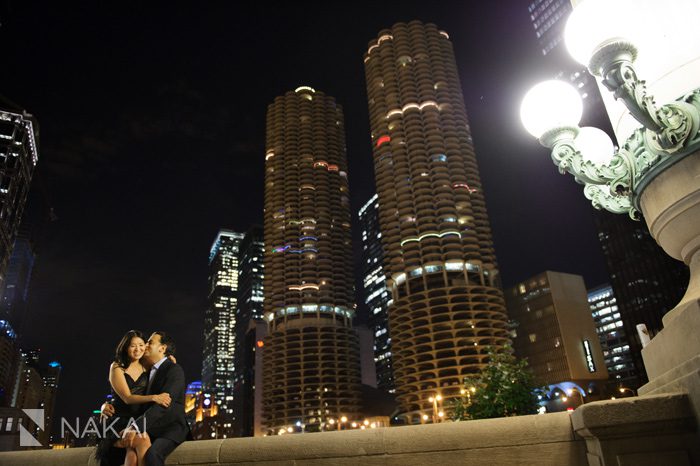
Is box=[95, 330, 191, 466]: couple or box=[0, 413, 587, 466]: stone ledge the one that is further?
box=[95, 330, 191, 466]: couple

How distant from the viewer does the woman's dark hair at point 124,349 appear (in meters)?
5.01

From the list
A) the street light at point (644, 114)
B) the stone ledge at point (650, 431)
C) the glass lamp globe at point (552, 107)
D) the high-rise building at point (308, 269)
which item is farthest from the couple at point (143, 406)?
the high-rise building at point (308, 269)

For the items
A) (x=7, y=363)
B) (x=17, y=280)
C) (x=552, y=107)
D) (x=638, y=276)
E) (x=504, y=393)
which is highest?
(x=17, y=280)

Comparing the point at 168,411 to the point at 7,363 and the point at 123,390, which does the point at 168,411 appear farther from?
the point at 7,363

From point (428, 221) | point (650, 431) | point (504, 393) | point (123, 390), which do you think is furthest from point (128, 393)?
point (428, 221)

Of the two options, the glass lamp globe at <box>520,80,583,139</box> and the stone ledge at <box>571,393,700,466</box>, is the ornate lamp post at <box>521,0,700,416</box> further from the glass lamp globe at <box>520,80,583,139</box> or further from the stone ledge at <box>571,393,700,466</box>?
the stone ledge at <box>571,393,700,466</box>

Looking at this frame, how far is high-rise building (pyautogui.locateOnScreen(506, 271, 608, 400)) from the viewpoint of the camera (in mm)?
123250

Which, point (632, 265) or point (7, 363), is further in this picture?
point (7, 363)

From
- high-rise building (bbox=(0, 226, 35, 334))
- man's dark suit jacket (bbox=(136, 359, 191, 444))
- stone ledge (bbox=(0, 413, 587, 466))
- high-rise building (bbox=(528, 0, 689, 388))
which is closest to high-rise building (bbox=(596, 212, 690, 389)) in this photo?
high-rise building (bbox=(528, 0, 689, 388))

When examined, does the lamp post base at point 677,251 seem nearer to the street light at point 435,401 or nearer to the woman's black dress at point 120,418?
the woman's black dress at point 120,418

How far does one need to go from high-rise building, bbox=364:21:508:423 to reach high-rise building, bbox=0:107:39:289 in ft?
271

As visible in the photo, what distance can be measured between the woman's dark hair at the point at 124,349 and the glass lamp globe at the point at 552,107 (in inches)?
191

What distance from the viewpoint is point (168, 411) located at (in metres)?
4.71

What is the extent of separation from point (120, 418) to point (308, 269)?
444ft
